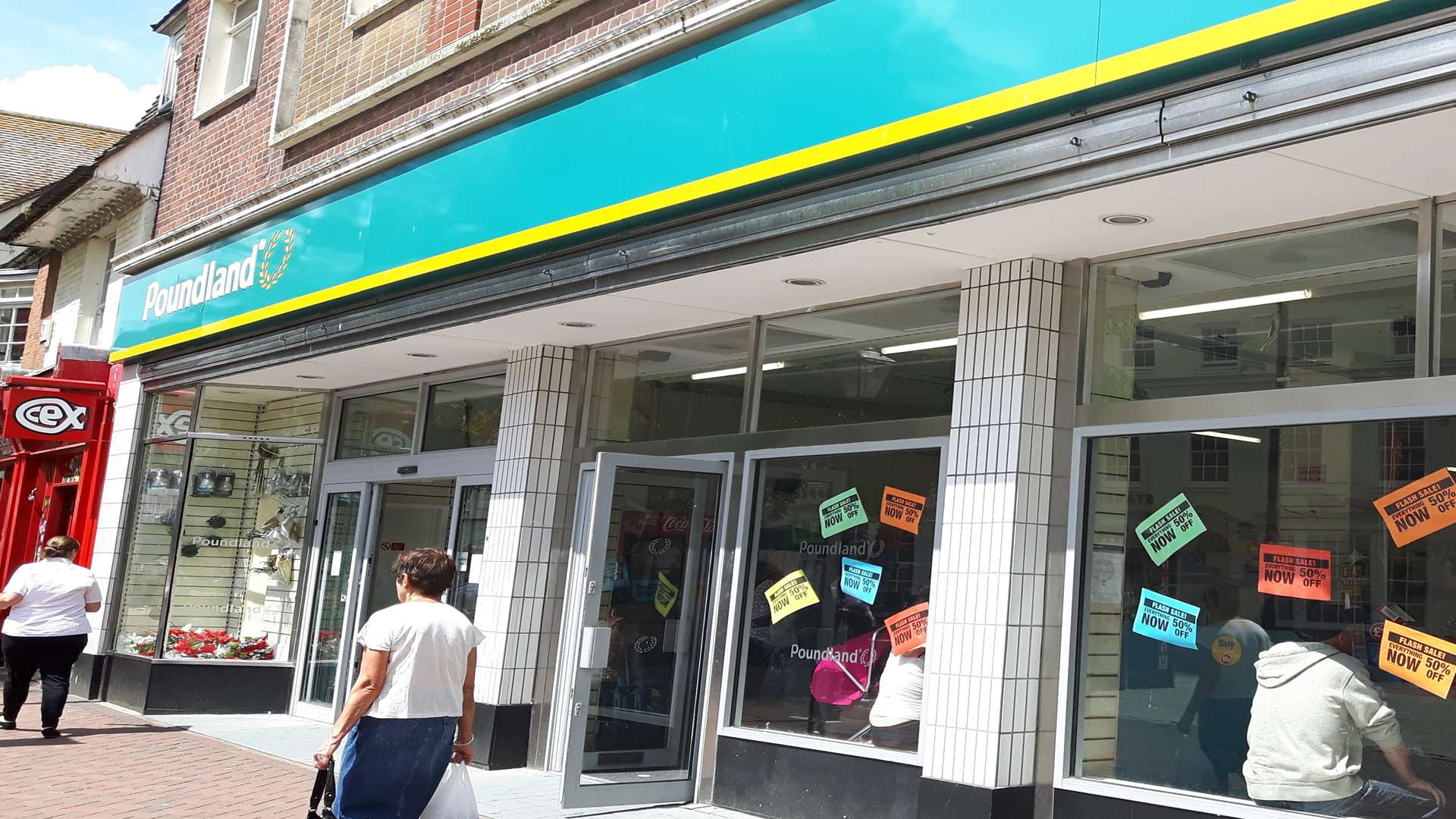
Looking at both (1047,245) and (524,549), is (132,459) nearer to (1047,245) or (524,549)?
(524,549)

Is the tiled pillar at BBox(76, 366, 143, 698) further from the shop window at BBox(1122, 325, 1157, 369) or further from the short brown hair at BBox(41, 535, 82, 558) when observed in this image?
the shop window at BBox(1122, 325, 1157, 369)

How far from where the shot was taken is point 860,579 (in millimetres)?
7258

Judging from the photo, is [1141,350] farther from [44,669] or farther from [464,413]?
[44,669]

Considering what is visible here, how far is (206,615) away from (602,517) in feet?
20.8

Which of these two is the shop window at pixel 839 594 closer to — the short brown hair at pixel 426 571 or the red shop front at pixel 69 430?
the short brown hair at pixel 426 571

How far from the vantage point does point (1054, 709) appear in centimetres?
617

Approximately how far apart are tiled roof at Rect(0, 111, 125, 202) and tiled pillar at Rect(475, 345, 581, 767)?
16.0m

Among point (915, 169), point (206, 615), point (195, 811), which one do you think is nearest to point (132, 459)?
point (206, 615)

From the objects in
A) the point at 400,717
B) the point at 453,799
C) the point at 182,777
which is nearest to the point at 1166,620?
the point at 453,799

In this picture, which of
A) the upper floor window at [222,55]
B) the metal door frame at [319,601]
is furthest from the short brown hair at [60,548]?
the upper floor window at [222,55]

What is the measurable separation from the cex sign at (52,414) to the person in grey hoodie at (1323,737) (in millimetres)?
12416

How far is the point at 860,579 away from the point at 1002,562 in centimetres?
133

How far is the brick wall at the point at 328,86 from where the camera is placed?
8750mm

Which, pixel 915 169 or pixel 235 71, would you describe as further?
pixel 235 71
